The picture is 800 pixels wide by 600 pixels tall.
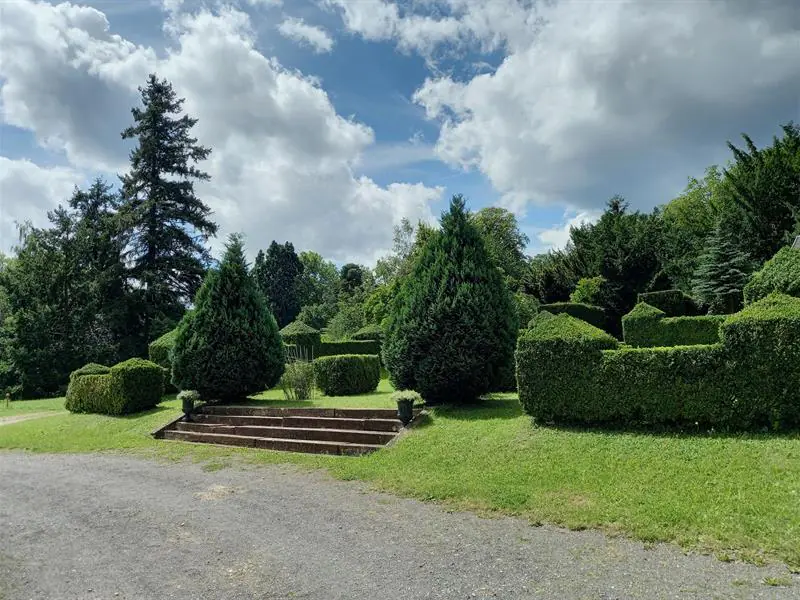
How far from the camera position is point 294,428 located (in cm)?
1019

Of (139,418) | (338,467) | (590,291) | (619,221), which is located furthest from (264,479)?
(619,221)

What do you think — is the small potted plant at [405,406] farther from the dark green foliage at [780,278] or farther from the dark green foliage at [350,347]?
the dark green foliage at [350,347]

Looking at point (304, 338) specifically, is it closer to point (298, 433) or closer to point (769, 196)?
point (298, 433)

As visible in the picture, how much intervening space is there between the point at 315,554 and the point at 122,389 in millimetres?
11121

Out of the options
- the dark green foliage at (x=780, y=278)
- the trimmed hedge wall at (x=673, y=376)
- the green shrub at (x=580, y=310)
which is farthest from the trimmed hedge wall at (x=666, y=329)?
the trimmed hedge wall at (x=673, y=376)

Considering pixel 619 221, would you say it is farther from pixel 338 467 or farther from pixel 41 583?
pixel 41 583

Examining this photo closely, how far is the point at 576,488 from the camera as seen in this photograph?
5824mm

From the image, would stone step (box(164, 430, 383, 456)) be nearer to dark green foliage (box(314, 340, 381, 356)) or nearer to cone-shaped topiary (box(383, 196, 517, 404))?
cone-shaped topiary (box(383, 196, 517, 404))

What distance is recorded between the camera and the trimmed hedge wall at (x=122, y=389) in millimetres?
13648

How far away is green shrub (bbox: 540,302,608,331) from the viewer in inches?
1116

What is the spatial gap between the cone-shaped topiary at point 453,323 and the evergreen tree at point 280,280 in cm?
5054

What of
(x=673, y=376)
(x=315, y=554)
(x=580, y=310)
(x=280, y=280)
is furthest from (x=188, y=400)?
(x=280, y=280)

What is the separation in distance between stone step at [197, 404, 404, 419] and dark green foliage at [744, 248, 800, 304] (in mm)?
10660

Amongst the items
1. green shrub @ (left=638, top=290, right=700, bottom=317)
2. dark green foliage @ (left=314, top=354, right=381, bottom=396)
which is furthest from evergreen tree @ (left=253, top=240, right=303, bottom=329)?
dark green foliage @ (left=314, top=354, right=381, bottom=396)
